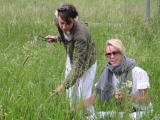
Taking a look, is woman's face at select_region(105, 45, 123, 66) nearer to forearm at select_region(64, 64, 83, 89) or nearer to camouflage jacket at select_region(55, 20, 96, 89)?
camouflage jacket at select_region(55, 20, 96, 89)

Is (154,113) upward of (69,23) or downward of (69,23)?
downward

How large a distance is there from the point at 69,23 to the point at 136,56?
183 centimetres

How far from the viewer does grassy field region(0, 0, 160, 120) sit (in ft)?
11.1

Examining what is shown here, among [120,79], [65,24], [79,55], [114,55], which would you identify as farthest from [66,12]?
[120,79]

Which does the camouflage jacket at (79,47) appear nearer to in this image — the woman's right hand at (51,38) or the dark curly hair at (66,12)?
the dark curly hair at (66,12)

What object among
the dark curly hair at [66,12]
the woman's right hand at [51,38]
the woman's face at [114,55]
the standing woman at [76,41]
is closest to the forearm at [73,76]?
the standing woman at [76,41]

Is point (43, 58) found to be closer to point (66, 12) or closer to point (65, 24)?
point (65, 24)

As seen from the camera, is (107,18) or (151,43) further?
(107,18)

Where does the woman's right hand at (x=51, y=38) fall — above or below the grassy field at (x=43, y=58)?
above

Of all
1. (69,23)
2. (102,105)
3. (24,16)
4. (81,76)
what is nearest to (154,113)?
(102,105)

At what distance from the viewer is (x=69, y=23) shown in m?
4.10

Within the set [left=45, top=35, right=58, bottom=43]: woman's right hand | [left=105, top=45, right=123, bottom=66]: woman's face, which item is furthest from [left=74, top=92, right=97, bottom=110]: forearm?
[left=45, top=35, right=58, bottom=43]: woman's right hand

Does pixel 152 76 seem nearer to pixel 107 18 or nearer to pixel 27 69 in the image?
pixel 27 69

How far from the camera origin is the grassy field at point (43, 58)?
11.1 ft
